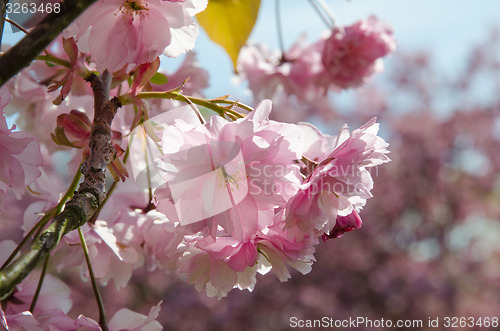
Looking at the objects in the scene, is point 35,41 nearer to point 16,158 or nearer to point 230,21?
point 16,158

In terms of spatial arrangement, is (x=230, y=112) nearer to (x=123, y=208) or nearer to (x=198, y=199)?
(x=198, y=199)

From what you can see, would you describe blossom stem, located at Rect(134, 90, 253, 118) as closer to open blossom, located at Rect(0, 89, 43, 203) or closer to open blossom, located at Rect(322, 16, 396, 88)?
open blossom, located at Rect(0, 89, 43, 203)

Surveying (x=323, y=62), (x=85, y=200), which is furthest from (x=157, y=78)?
(x=323, y=62)

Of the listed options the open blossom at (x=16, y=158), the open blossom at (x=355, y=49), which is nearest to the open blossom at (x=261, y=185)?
the open blossom at (x=16, y=158)

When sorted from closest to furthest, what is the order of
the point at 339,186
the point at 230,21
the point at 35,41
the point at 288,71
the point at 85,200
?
the point at 35,41 → the point at 85,200 → the point at 339,186 → the point at 230,21 → the point at 288,71

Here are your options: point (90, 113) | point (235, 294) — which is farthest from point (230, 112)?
point (235, 294)

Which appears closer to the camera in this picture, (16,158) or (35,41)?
(35,41)
